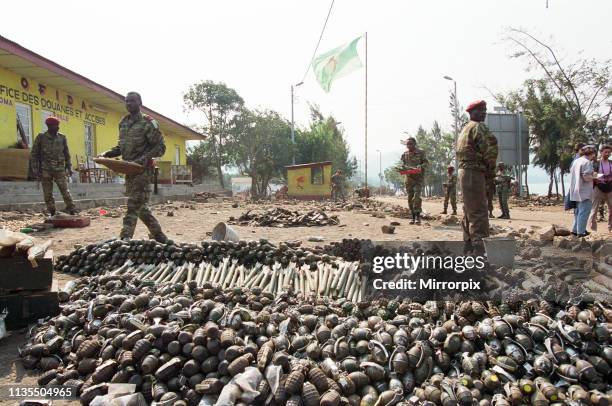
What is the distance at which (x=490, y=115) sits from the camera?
1761 cm

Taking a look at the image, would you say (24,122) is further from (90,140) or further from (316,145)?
(316,145)

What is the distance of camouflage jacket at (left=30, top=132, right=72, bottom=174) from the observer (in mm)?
8867

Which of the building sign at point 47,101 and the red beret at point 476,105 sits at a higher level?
the building sign at point 47,101

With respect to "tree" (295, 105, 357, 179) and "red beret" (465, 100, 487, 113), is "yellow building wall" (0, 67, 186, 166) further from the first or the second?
"tree" (295, 105, 357, 179)

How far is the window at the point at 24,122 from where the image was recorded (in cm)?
1456

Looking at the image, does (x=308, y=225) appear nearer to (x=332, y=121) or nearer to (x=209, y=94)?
(x=209, y=94)

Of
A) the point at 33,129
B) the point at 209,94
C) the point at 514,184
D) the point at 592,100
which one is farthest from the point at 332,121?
the point at 33,129

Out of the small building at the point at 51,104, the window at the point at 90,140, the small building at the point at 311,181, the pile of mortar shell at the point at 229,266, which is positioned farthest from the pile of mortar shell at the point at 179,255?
the small building at the point at 311,181

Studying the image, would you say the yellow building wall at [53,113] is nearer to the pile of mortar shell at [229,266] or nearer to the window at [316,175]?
the pile of mortar shell at [229,266]

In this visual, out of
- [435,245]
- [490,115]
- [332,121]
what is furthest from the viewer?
[332,121]

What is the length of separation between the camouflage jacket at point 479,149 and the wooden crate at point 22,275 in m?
4.69

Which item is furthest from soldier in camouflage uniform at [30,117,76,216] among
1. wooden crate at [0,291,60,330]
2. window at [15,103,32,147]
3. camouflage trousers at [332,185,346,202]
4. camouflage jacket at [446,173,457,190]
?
camouflage trousers at [332,185,346,202]

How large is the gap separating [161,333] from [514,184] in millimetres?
28343

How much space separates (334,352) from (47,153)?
8.29 meters
